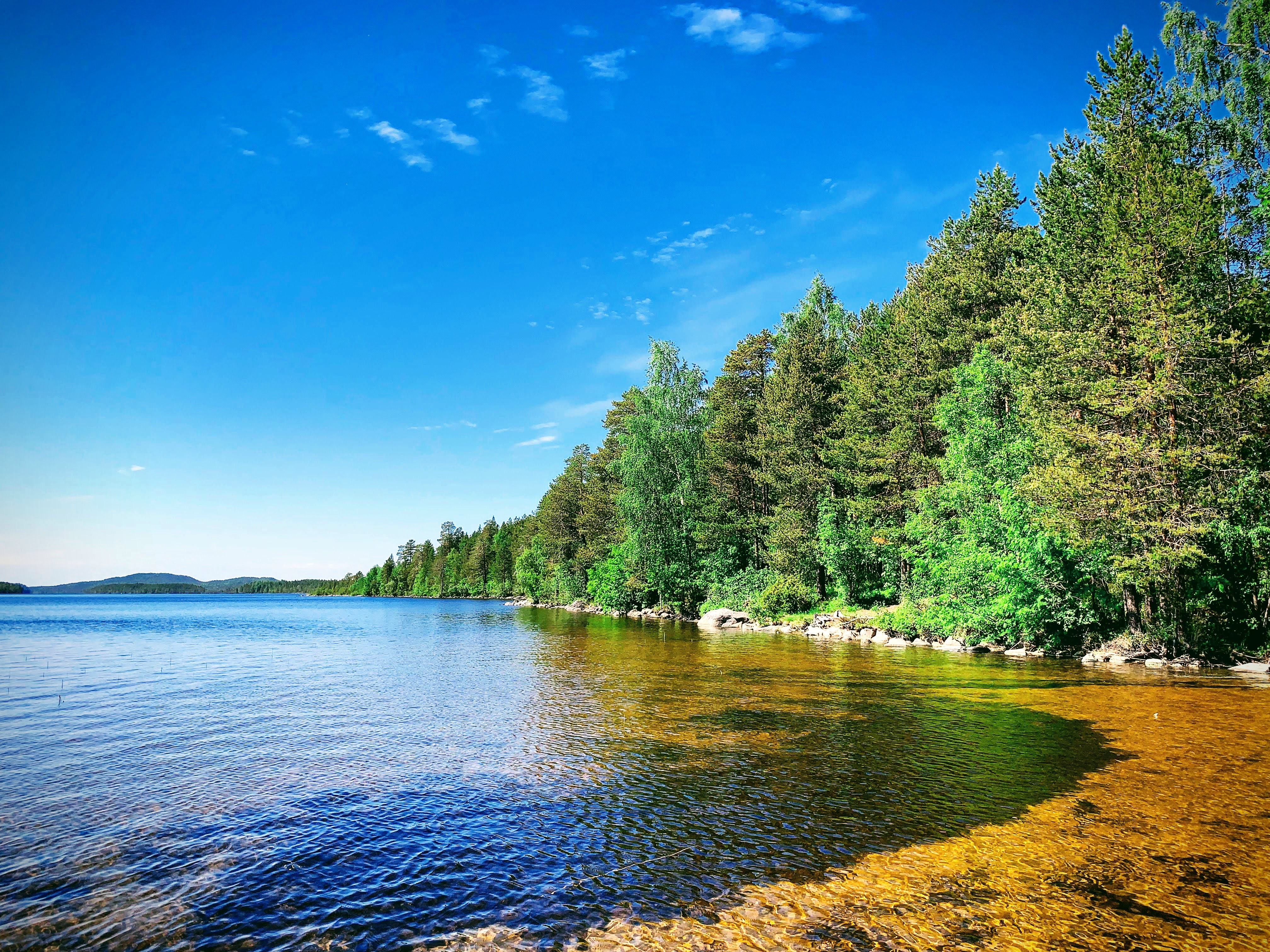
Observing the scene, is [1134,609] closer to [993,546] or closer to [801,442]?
[993,546]

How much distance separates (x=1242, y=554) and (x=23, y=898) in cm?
3562

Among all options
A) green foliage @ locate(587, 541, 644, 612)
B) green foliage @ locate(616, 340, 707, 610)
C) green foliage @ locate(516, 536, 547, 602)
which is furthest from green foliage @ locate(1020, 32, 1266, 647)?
green foliage @ locate(516, 536, 547, 602)

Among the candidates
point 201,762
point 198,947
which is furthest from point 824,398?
point 198,947

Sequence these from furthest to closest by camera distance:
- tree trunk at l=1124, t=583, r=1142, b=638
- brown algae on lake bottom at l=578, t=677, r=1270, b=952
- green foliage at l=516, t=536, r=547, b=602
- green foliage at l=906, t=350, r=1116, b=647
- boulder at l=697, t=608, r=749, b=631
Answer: green foliage at l=516, t=536, r=547, b=602, boulder at l=697, t=608, r=749, b=631, green foliage at l=906, t=350, r=1116, b=647, tree trunk at l=1124, t=583, r=1142, b=638, brown algae on lake bottom at l=578, t=677, r=1270, b=952

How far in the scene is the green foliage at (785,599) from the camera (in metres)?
51.2

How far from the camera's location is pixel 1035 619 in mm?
29750

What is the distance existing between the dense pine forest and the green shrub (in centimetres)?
23

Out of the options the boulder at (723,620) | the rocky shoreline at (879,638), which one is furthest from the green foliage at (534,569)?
the boulder at (723,620)

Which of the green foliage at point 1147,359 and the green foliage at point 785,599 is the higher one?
the green foliage at point 1147,359

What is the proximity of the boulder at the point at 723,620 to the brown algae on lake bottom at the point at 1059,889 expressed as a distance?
41.6 m

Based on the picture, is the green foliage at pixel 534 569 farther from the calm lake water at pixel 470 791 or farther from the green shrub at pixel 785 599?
the calm lake water at pixel 470 791

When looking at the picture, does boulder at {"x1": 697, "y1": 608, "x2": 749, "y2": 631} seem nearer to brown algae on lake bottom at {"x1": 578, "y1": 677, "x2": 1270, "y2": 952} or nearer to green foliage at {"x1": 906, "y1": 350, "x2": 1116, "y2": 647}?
green foliage at {"x1": 906, "y1": 350, "x2": 1116, "y2": 647}

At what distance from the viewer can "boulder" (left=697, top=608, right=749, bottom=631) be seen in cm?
5297

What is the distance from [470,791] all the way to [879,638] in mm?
34013
